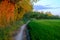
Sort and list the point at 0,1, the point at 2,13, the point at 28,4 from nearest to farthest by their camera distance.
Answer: the point at 0,1
the point at 2,13
the point at 28,4

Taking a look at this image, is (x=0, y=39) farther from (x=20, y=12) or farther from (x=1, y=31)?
(x=20, y=12)

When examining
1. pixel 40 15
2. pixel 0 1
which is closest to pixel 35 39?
pixel 0 1

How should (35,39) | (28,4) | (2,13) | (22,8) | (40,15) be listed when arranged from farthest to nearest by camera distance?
(40,15), (22,8), (28,4), (35,39), (2,13)

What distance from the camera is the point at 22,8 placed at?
18359mm

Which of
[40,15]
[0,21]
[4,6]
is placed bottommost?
[40,15]

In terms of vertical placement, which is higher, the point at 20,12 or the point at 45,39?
the point at 20,12

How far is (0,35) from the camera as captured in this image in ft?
43.2

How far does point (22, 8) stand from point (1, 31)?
5031 millimetres

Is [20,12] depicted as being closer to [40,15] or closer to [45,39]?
[45,39]

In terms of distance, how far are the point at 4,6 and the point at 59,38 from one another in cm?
403

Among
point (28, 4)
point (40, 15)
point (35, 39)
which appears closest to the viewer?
point (35, 39)

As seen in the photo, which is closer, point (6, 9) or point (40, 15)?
point (6, 9)

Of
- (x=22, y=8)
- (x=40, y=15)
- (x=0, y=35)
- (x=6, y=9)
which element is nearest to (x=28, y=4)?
(x=22, y=8)

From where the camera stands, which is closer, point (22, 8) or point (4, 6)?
point (4, 6)
